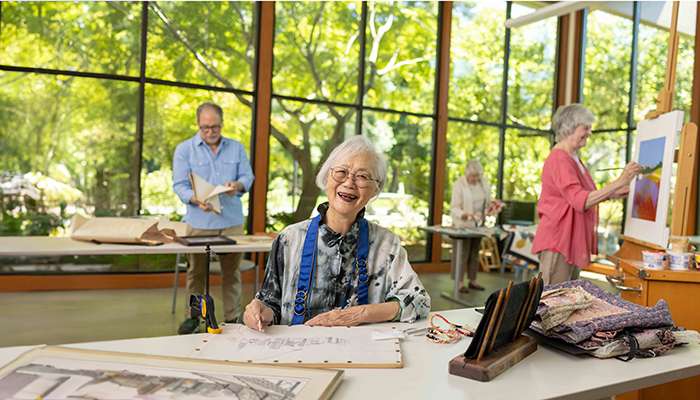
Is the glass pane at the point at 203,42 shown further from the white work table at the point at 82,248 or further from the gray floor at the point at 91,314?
the white work table at the point at 82,248

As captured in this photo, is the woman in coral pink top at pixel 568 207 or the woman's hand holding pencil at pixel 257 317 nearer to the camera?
the woman's hand holding pencil at pixel 257 317

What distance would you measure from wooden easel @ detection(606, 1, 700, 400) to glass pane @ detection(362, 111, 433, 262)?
4372 millimetres

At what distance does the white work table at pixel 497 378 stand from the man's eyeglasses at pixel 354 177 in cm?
60

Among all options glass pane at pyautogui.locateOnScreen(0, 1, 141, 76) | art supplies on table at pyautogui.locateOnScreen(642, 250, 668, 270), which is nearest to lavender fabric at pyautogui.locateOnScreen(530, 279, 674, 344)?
art supplies on table at pyautogui.locateOnScreen(642, 250, 668, 270)

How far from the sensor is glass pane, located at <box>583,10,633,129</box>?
798 centimetres

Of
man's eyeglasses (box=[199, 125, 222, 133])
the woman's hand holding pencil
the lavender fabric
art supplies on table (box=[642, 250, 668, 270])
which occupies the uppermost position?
man's eyeglasses (box=[199, 125, 222, 133])

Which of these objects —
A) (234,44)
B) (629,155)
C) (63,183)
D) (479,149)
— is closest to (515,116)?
(479,149)

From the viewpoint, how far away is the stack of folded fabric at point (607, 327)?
1.35 m

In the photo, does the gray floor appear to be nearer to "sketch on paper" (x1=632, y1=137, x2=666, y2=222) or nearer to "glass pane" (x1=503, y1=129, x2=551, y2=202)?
"sketch on paper" (x1=632, y1=137, x2=666, y2=222)

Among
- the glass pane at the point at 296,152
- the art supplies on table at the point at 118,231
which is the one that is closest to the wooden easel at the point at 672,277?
the art supplies on table at the point at 118,231

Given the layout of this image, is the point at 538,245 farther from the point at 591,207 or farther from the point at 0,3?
the point at 0,3

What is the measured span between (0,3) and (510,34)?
7.11 meters

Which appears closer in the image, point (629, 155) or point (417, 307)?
point (417, 307)

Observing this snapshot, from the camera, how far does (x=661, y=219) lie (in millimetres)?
2758
